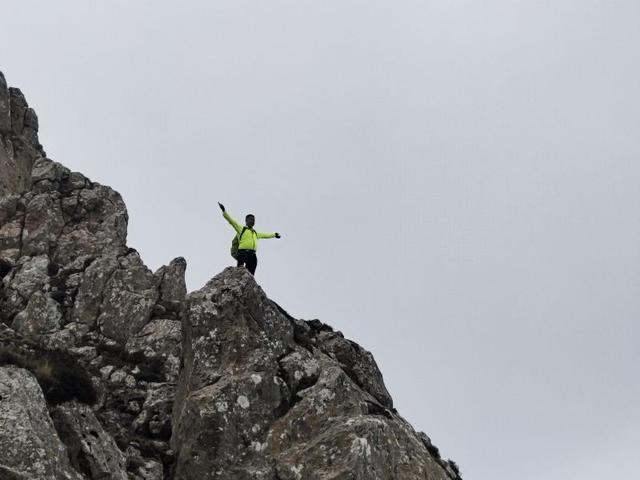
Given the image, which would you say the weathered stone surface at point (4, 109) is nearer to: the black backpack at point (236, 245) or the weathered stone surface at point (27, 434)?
the black backpack at point (236, 245)

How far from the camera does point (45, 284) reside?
123ft

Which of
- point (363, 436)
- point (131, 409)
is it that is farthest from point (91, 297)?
point (363, 436)

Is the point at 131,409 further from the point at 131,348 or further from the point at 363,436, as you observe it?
the point at 363,436

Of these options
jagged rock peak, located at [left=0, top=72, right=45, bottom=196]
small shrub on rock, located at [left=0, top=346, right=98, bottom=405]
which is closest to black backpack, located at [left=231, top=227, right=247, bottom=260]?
small shrub on rock, located at [left=0, top=346, right=98, bottom=405]

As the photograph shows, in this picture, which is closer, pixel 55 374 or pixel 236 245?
pixel 55 374

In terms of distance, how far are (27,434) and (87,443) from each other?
2302 millimetres

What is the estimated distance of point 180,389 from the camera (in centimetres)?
2600

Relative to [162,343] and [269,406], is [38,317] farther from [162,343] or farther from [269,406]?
[269,406]

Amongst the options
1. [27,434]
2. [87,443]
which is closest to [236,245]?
[87,443]

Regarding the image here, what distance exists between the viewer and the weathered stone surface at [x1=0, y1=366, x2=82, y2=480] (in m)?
17.9

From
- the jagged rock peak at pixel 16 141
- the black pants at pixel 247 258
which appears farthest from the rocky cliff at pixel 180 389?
the jagged rock peak at pixel 16 141

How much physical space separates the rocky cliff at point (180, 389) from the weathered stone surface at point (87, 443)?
0.04 metres

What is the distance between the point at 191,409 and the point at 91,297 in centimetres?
1515

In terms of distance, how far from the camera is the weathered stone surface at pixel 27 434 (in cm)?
1792
